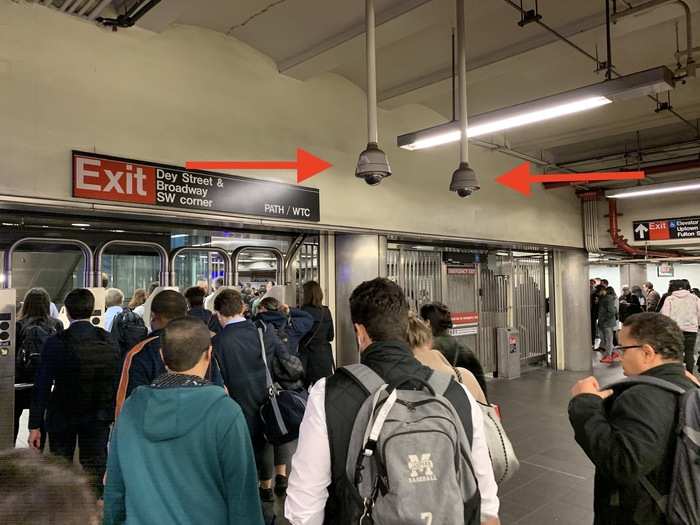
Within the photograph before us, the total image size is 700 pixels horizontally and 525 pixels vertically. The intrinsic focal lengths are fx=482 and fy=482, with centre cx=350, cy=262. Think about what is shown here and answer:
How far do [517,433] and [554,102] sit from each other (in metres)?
3.62

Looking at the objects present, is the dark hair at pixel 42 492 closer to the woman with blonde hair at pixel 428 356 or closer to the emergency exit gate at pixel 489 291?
the woman with blonde hair at pixel 428 356

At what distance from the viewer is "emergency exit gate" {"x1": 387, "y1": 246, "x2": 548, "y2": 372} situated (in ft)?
23.4

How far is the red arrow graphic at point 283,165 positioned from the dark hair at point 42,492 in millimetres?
3433

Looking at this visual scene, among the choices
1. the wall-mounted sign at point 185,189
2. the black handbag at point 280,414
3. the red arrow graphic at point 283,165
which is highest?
the red arrow graphic at point 283,165

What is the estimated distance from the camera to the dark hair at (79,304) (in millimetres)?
3145

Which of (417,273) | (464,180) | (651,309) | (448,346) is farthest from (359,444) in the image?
(651,309)

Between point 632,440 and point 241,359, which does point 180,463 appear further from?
point 241,359

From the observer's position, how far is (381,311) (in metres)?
1.55

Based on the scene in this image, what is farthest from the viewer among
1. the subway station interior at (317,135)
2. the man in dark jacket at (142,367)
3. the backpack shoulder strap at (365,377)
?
the subway station interior at (317,135)

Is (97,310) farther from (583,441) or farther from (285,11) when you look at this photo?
(583,441)

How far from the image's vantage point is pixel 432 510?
125cm

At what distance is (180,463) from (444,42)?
4.42m

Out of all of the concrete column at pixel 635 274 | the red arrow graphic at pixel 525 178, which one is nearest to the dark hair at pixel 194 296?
the red arrow graphic at pixel 525 178

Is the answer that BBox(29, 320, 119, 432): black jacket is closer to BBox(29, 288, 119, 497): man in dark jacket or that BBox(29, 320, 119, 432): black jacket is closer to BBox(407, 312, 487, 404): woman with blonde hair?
BBox(29, 288, 119, 497): man in dark jacket
